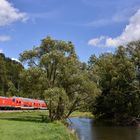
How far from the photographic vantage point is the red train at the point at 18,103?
82.3 meters

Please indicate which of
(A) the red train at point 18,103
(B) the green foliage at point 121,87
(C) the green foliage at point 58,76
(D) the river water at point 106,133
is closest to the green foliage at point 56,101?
(C) the green foliage at point 58,76

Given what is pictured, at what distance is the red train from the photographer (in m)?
82.3

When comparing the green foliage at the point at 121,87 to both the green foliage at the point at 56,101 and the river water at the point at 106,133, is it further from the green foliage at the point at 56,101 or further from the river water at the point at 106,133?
the green foliage at the point at 56,101

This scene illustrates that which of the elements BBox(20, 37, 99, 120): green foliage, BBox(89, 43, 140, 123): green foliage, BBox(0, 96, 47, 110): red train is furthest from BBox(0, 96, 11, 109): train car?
BBox(20, 37, 99, 120): green foliage

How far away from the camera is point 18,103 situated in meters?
92.4

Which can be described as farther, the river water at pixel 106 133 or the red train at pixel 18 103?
the red train at pixel 18 103

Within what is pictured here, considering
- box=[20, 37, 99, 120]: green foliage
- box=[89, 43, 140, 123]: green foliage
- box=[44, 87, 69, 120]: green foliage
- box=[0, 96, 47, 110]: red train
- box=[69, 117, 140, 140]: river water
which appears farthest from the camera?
box=[0, 96, 47, 110]: red train

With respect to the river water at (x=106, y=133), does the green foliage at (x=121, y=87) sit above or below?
above

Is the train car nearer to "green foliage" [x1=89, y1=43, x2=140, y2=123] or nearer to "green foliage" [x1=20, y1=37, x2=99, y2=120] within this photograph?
"green foliage" [x1=89, y1=43, x2=140, y2=123]

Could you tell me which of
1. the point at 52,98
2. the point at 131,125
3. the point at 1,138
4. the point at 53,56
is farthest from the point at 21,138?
the point at 131,125

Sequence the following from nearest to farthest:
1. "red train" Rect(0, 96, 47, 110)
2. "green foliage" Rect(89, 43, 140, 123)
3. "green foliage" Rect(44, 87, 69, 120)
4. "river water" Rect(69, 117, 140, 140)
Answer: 1. "river water" Rect(69, 117, 140, 140)
2. "green foliage" Rect(44, 87, 69, 120)
3. "green foliage" Rect(89, 43, 140, 123)
4. "red train" Rect(0, 96, 47, 110)

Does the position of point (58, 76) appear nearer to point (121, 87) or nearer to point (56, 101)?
point (56, 101)

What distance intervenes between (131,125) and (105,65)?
1656cm

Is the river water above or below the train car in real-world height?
below
